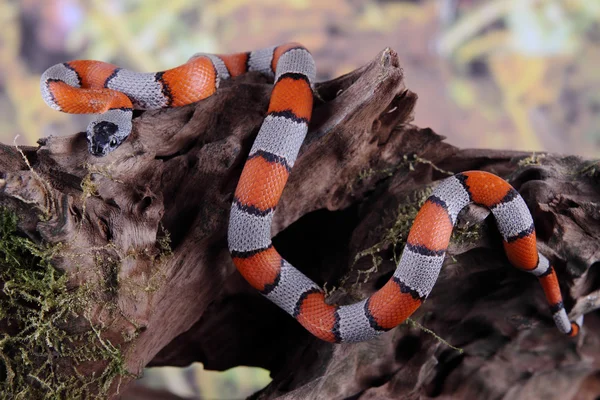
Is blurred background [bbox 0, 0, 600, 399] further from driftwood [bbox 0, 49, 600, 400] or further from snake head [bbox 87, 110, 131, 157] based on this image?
snake head [bbox 87, 110, 131, 157]

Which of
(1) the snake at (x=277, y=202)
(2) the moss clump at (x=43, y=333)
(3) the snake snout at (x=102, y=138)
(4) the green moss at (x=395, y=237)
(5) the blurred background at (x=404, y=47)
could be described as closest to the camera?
(2) the moss clump at (x=43, y=333)

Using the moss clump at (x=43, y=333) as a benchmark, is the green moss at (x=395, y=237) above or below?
above

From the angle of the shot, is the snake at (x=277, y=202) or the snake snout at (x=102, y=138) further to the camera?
the snake at (x=277, y=202)

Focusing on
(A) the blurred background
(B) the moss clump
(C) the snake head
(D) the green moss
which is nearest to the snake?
(C) the snake head

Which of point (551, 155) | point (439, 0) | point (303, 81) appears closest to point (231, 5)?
point (439, 0)

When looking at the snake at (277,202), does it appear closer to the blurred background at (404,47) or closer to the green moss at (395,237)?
the green moss at (395,237)

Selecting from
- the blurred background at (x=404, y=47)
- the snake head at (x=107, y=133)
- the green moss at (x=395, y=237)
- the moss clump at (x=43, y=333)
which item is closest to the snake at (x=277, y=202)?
the snake head at (x=107, y=133)

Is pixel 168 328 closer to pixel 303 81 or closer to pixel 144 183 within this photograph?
pixel 144 183

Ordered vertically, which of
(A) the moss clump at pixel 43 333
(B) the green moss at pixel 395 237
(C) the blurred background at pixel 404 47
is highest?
(C) the blurred background at pixel 404 47
